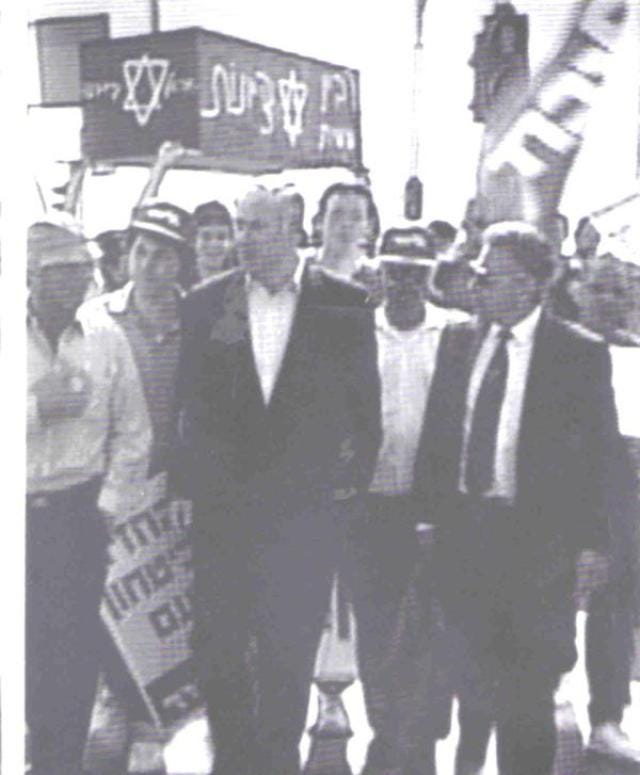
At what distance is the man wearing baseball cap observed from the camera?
268 cm

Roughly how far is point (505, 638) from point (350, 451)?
48cm

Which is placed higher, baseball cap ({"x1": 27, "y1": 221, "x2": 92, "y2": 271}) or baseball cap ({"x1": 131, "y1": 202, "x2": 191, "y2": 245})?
baseball cap ({"x1": 131, "y1": 202, "x2": 191, "y2": 245})

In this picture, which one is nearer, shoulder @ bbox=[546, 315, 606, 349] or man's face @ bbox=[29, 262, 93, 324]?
shoulder @ bbox=[546, 315, 606, 349]

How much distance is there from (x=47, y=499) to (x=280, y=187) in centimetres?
80

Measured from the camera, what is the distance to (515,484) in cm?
258

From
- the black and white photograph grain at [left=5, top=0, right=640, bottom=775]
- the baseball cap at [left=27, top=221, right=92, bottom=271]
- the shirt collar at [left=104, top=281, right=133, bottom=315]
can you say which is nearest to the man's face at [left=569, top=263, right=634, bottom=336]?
the black and white photograph grain at [left=5, top=0, right=640, bottom=775]

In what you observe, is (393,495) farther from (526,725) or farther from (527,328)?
(526,725)

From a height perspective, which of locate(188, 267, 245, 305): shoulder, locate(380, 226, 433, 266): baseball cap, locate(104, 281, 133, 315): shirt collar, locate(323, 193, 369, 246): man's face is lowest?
locate(104, 281, 133, 315): shirt collar

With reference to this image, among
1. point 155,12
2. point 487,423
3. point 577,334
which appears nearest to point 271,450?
point 487,423

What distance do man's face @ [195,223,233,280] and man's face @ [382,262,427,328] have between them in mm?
319

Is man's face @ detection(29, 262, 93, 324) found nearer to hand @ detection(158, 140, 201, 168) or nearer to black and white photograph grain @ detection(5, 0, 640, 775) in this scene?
black and white photograph grain @ detection(5, 0, 640, 775)

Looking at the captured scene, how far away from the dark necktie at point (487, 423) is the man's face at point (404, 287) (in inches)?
7.1

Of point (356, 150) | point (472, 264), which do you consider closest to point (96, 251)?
point (356, 150)

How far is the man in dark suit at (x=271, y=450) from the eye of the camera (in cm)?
263
